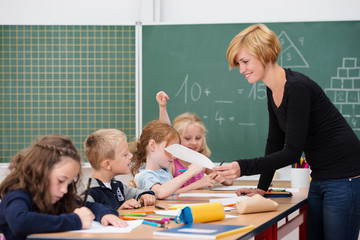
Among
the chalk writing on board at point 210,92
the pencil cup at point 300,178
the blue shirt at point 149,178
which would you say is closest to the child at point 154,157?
the blue shirt at point 149,178

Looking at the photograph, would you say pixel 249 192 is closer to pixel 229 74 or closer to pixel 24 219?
pixel 24 219

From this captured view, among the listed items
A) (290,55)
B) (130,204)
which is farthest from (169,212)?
(290,55)

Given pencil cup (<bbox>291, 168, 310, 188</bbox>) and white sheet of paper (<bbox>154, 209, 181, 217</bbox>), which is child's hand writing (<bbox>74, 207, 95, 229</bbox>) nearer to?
white sheet of paper (<bbox>154, 209, 181, 217</bbox>)

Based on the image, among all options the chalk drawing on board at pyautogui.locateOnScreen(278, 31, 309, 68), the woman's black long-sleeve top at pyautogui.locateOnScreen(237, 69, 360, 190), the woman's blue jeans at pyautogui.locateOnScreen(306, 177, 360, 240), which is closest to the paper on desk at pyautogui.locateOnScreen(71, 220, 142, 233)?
the woman's black long-sleeve top at pyautogui.locateOnScreen(237, 69, 360, 190)

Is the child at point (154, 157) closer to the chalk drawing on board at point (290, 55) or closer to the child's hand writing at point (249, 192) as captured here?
the child's hand writing at point (249, 192)

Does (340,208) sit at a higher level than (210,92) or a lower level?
lower

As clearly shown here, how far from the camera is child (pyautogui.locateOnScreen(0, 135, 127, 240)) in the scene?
137 centimetres

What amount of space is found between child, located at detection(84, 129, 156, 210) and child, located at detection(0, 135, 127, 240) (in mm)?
441

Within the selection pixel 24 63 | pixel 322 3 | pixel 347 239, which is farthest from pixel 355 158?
pixel 24 63

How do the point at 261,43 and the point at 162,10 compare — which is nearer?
the point at 261,43

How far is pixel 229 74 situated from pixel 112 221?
2.62 meters

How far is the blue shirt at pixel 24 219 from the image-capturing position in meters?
1.35

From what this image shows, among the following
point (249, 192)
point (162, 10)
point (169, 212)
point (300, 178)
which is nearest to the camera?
point (169, 212)

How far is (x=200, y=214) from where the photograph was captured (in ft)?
5.14
